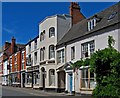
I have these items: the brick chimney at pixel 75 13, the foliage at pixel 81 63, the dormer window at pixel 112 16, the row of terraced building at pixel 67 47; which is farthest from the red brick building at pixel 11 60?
the dormer window at pixel 112 16

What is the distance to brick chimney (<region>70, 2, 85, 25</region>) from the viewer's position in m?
39.4

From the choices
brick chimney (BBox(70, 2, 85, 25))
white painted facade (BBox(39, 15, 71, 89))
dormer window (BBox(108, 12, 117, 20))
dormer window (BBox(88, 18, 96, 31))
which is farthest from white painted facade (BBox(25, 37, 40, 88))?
dormer window (BBox(108, 12, 117, 20))

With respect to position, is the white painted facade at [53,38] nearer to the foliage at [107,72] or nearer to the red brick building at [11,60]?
the foliage at [107,72]

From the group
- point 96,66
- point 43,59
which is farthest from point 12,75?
point 96,66

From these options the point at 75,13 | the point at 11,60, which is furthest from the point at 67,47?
the point at 11,60

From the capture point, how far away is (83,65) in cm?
2855

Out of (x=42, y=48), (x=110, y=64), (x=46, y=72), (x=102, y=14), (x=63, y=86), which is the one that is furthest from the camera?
(x=42, y=48)

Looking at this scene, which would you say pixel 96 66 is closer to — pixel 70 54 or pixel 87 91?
pixel 87 91

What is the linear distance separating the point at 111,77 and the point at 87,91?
755 centimetres

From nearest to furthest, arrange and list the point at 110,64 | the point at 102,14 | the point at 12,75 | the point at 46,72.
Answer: the point at 110,64 → the point at 102,14 → the point at 46,72 → the point at 12,75

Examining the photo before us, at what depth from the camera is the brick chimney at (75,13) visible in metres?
39.4

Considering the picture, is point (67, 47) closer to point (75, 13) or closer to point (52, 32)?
point (52, 32)

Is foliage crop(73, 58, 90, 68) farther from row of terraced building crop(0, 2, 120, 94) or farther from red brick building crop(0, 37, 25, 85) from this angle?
red brick building crop(0, 37, 25, 85)

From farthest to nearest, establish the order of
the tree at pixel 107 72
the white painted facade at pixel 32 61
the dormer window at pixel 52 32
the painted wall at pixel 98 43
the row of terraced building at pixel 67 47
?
1. the white painted facade at pixel 32 61
2. the dormer window at pixel 52 32
3. the row of terraced building at pixel 67 47
4. the painted wall at pixel 98 43
5. the tree at pixel 107 72
